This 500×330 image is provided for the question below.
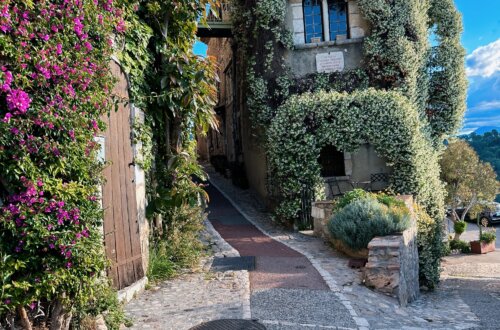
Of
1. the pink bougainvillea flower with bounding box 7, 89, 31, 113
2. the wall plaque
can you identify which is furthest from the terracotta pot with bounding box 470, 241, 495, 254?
the pink bougainvillea flower with bounding box 7, 89, 31, 113

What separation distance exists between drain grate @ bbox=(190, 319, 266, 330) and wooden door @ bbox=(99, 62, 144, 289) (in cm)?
121

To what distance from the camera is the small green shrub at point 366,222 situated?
7.17 metres

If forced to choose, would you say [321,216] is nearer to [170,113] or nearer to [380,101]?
[380,101]

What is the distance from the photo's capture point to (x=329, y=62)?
13102mm

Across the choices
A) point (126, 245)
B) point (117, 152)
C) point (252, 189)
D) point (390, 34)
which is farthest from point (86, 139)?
point (252, 189)

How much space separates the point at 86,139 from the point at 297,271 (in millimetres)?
4098

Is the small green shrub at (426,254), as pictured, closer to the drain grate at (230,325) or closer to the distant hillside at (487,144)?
the drain grate at (230,325)

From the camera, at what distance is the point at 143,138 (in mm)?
5926

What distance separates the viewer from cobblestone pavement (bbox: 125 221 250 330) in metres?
4.42

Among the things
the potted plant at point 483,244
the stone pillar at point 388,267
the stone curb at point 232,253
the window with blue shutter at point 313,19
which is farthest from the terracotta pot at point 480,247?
the stone pillar at point 388,267

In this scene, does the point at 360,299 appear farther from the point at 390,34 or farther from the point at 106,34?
the point at 390,34

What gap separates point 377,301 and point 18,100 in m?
4.83

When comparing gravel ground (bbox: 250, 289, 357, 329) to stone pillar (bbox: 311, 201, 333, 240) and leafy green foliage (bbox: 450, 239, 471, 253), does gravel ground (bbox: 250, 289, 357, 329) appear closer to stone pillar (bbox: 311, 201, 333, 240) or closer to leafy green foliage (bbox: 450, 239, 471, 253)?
stone pillar (bbox: 311, 201, 333, 240)

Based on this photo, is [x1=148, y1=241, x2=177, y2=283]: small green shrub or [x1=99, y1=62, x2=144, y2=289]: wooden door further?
[x1=148, y1=241, x2=177, y2=283]: small green shrub
